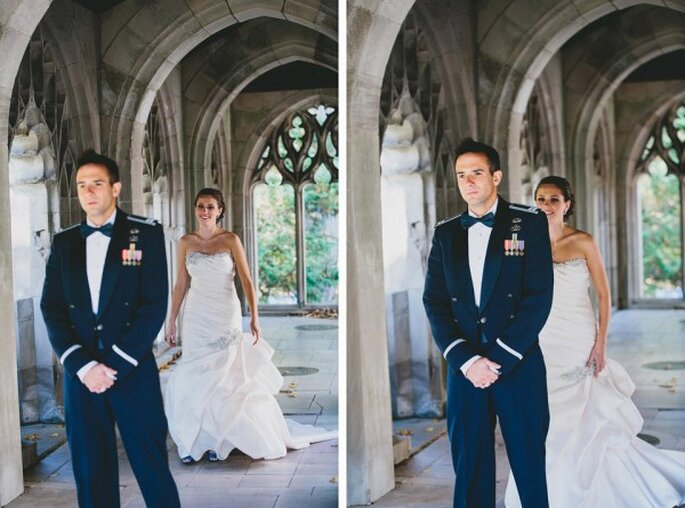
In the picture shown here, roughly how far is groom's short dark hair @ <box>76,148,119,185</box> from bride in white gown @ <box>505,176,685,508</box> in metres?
1.97

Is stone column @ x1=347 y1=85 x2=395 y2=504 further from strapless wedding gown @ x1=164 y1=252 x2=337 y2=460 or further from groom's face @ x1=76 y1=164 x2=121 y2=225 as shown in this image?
Result: groom's face @ x1=76 y1=164 x2=121 y2=225

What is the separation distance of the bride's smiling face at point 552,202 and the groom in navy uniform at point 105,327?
1.83 m

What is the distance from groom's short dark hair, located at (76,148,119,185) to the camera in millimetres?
3881

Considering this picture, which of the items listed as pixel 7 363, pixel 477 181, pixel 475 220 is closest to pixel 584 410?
pixel 475 220

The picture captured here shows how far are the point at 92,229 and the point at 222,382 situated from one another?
1.40 meters

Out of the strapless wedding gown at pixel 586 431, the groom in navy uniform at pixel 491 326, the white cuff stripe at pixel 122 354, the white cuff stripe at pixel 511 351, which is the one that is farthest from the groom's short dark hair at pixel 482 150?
the white cuff stripe at pixel 122 354

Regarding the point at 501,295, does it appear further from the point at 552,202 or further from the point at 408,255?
the point at 408,255

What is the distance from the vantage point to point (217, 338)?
4891mm

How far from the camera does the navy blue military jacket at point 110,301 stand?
3.80m

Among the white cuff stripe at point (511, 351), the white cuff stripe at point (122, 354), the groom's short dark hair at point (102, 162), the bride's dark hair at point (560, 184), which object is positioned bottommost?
the white cuff stripe at point (511, 351)

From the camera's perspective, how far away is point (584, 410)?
15.7ft

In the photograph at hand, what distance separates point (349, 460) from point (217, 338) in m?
0.88

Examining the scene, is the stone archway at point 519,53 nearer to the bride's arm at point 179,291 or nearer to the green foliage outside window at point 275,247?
the green foliage outside window at point 275,247

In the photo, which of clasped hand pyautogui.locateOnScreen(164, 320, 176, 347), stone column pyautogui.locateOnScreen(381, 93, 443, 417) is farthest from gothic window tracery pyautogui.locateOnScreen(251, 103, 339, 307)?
stone column pyautogui.locateOnScreen(381, 93, 443, 417)
